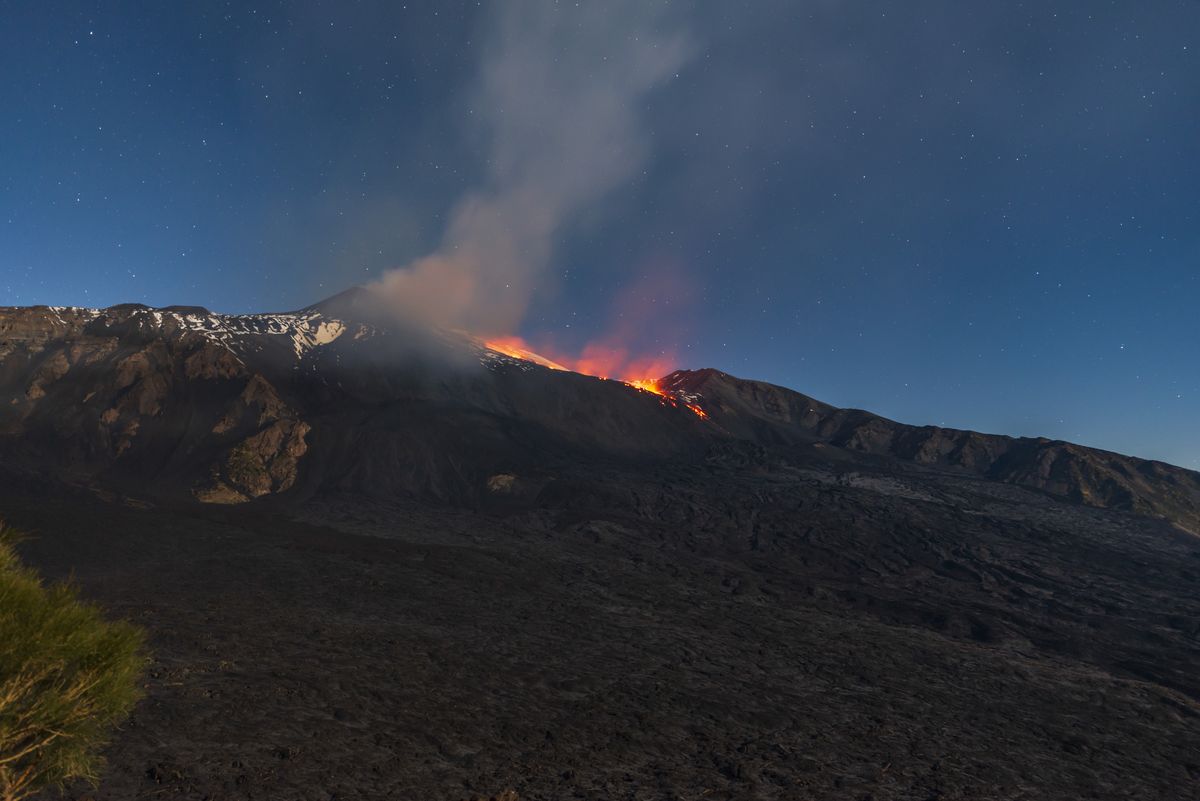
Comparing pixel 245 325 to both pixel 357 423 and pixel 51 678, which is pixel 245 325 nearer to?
pixel 357 423

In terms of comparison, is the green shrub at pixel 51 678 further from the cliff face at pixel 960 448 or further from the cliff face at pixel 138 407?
the cliff face at pixel 960 448

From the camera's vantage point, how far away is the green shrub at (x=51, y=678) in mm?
6801

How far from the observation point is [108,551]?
4141cm

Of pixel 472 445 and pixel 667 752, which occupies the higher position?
pixel 472 445

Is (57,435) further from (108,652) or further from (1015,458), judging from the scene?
(1015,458)

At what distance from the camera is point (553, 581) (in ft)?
144

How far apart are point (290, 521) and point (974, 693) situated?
52654mm

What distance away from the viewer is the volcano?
63.0 feet

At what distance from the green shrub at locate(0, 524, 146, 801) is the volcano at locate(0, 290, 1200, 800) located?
28.9 ft

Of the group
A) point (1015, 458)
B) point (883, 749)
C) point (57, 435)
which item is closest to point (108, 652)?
point (883, 749)

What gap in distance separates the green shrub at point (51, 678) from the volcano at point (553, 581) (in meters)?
8.80

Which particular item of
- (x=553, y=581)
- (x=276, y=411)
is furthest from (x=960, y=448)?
(x=276, y=411)

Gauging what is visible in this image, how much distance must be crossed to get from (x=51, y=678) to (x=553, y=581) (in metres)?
37.8

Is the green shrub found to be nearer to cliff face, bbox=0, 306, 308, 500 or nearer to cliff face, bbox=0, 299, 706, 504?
cliff face, bbox=0, 299, 706, 504
